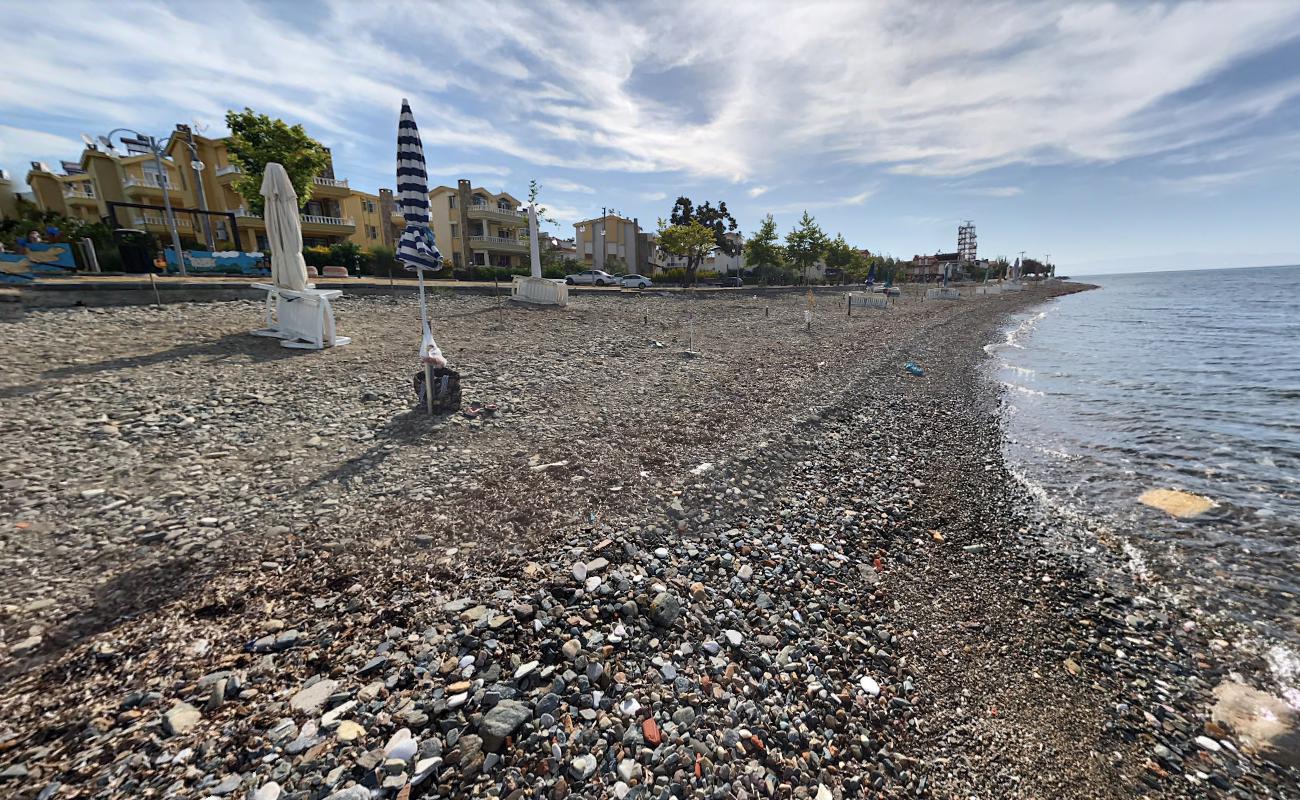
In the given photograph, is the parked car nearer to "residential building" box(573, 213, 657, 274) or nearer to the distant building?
the distant building

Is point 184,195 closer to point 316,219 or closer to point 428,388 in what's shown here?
point 316,219

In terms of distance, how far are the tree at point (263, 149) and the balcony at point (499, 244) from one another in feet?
76.4

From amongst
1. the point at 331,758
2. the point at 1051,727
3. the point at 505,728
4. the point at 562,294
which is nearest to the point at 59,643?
the point at 331,758

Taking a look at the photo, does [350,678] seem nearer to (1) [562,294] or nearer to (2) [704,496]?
(2) [704,496]

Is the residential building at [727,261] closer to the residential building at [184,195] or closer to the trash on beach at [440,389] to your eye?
the residential building at [184,195]

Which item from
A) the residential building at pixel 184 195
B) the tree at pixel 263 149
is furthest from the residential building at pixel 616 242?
the tree at pixel 263 149

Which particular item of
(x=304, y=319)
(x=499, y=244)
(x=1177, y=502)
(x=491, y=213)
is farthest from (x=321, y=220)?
(x=1177, y=502)

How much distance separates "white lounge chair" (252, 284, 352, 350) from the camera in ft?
35.5

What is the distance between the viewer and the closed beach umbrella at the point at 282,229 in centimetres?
1053

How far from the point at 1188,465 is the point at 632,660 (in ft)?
37.8

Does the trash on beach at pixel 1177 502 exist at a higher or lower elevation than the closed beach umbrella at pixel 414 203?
lower

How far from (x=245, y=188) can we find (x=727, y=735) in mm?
39205

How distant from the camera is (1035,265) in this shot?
158125mm

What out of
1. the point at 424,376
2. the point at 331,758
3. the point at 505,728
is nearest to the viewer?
the point at 331,758
